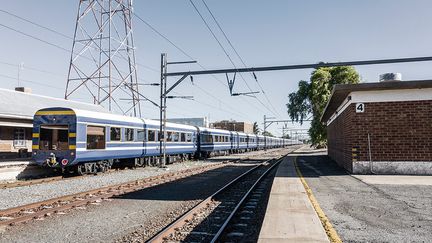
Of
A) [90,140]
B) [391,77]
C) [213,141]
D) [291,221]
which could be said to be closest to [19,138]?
[90,140]

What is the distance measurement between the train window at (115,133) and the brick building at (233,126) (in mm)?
84805

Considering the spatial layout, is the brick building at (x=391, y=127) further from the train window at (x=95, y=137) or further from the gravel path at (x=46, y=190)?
the train window at (x=95, y=137)

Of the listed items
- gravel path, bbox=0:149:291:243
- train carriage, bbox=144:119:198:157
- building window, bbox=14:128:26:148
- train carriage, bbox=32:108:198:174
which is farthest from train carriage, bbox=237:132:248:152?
gravel path, bbox=0:149:291:243

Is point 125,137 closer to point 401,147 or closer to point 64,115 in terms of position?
point 64,115

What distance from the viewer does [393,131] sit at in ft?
50.1

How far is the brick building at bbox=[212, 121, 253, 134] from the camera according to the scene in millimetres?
110025

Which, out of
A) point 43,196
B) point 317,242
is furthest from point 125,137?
point 317,242

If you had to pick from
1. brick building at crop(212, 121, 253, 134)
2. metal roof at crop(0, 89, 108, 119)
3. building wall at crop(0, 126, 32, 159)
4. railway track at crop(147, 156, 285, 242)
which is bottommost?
railway track at crop(147, 156, 285, 242)

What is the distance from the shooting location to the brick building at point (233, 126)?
110025 millimetres

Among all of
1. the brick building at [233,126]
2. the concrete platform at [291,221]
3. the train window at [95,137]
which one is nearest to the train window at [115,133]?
the train window at [95,137]

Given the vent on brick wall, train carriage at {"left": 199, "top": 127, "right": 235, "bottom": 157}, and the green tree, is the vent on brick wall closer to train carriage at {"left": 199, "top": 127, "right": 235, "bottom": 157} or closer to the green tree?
train carriage at {"left": 199, "top": 127, "right": 235, "bottom": 157}

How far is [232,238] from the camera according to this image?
632 cm

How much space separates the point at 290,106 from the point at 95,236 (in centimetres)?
5078

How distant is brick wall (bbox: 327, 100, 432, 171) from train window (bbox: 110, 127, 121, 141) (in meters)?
11.6
